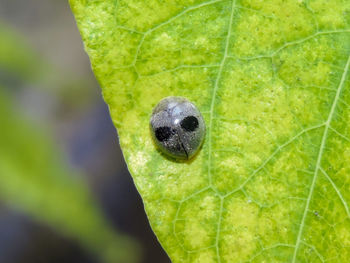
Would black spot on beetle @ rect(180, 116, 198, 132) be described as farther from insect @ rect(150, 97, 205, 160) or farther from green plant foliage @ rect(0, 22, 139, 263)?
green plant foliage @ rect(0, 22, 139, 263)

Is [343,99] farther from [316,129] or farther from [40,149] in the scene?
[40,149]

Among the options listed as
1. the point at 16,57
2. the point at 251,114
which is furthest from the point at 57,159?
the point at 251,114

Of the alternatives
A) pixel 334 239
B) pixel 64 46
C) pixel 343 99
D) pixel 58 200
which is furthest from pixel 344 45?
pixel 64 46

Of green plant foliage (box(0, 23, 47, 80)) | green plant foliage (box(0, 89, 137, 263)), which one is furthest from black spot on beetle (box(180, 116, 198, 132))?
green plant foliage (box(0, 23, 47, 80))

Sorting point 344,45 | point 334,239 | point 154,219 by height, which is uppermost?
point 344,45

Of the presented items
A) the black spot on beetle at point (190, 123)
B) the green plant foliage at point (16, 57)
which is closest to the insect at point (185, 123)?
the black spot on beetle at point (190, 123)
